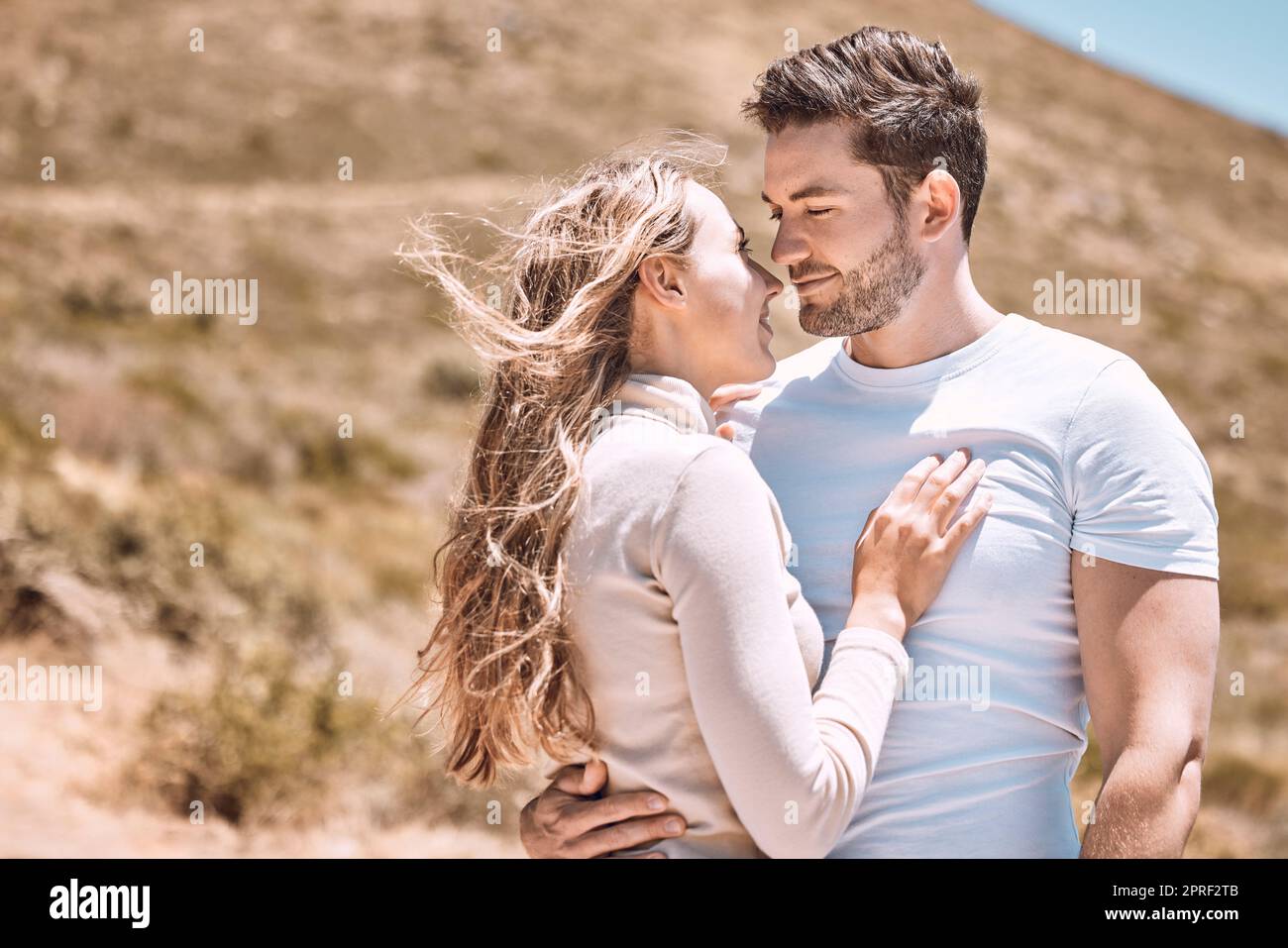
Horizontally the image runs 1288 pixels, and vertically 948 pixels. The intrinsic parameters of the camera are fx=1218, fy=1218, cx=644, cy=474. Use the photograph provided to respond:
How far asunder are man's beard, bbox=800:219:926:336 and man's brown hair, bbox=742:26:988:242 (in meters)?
0.10

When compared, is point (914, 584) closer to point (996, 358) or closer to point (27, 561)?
point (996, 358)

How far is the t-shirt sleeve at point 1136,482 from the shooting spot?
7.51ft

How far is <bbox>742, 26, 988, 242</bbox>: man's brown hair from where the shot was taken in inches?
105

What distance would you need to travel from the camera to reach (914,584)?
238 cm

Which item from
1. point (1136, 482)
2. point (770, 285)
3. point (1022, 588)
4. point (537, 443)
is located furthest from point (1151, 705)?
point (537, 443)

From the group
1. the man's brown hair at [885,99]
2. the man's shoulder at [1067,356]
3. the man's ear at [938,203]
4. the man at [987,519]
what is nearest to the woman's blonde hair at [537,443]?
the man at [987,519]

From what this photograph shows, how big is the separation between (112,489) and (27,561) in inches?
110

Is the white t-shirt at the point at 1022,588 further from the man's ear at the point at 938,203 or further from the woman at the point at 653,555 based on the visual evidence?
the man's ear at the point at 938,203

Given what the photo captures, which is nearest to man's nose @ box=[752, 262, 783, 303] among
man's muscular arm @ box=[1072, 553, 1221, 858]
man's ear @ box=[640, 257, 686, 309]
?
man's ear @ box=[640, 257, 686, 309]

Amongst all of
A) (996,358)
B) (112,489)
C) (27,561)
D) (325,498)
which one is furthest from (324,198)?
(996,358)

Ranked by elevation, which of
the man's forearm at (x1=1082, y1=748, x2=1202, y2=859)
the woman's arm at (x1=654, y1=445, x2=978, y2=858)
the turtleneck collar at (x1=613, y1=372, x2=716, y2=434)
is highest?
the turtleneck collar at (x1=613, y1=372, x2=716, y2=434)

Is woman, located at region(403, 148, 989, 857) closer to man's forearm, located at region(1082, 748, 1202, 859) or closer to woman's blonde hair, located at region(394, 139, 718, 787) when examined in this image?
woman's blonde hair, located at region(394, 139, 718, 787)

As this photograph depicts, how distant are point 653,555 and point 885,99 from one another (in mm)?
1268

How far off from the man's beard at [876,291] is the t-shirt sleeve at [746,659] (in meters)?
0.81
